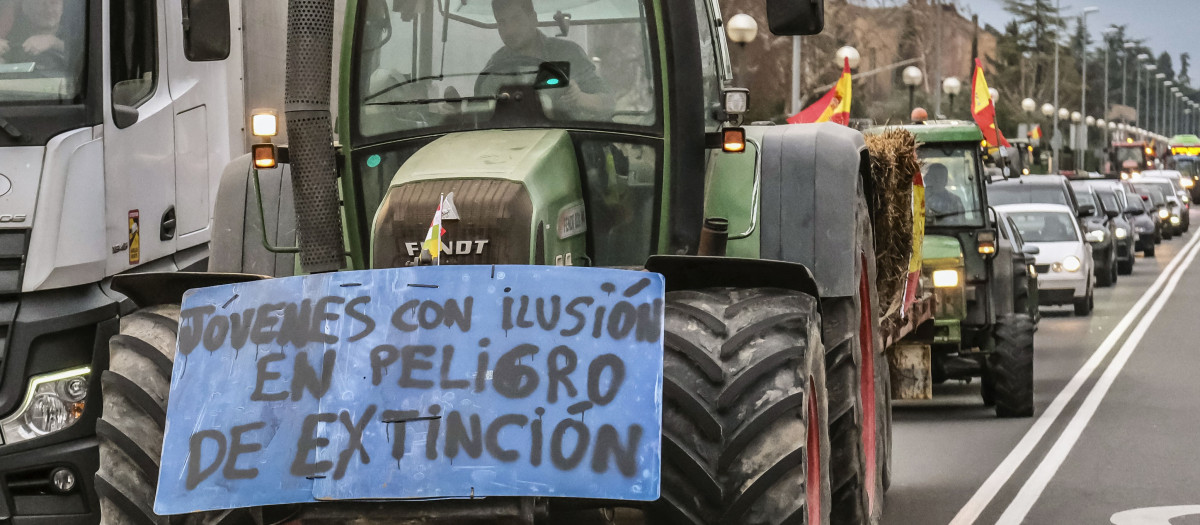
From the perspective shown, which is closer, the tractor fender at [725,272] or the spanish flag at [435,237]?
the tractor fender at [725,272]

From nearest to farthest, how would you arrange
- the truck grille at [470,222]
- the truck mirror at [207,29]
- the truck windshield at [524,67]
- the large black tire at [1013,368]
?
the truck grille at [470,222], the truck windshield at [524,67], the truck mirror at [207,29], the large black tire at [1013,368]

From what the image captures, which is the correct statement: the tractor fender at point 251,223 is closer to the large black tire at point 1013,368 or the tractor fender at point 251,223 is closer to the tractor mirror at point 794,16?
the tractor mirror at point 794,16

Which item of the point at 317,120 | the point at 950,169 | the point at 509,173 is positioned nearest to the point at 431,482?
the point at 509,173

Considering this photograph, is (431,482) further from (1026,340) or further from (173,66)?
(1026,340)

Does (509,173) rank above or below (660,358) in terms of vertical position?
above

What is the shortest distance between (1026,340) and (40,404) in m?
8.83

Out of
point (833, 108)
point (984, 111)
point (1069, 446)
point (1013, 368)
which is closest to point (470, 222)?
point (1069, 446)

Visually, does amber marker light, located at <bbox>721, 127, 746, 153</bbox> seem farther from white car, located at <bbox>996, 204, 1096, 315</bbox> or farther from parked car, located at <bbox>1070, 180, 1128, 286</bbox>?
parked car, located at <bbox>1070, 180, 1128, 286</bbox>

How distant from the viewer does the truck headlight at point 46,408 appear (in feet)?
23.8

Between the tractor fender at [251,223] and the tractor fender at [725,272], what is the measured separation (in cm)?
218

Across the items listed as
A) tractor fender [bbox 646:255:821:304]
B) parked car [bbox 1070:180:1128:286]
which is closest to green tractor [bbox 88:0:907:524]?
tractor fender [bbox 646:255:821:304]

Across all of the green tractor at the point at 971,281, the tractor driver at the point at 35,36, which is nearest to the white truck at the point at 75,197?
the tractor driver at the point at 35,36

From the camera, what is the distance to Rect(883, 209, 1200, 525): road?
9.78m

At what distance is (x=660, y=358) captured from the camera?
16.0 feet
